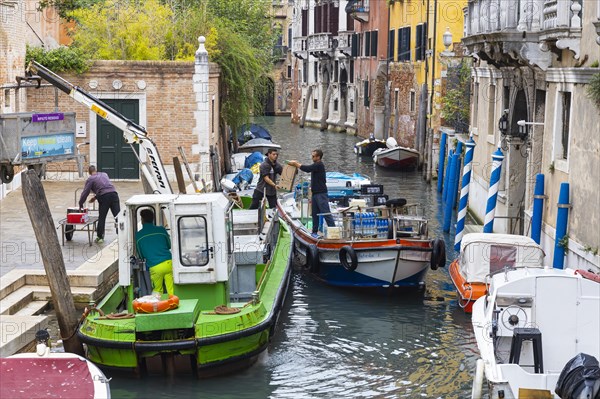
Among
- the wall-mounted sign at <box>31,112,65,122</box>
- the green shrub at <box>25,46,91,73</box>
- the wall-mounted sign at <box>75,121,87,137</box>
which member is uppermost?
the green shrub at <box>25,46,91,73</box>

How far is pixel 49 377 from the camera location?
8.38 m

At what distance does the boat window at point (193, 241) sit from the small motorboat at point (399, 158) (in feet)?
69.5

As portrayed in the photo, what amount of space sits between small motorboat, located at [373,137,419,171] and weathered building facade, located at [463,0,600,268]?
37.1 ft

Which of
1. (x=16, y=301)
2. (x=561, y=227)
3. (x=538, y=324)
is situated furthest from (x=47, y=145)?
(x=561, y=227)

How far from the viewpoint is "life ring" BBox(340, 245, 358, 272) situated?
1412 centimetres

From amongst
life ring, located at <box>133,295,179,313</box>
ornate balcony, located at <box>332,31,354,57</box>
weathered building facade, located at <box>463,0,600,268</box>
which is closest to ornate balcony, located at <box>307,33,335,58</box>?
ornate balcony, located at <box>332,31,354,57</box>

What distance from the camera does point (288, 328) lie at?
12977 millimetres

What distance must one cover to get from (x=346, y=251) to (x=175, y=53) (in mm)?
10809

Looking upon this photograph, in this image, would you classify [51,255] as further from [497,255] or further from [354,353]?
[497,255]

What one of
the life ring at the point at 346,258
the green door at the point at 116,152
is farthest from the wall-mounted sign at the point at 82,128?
the life ring at the point at 346,258

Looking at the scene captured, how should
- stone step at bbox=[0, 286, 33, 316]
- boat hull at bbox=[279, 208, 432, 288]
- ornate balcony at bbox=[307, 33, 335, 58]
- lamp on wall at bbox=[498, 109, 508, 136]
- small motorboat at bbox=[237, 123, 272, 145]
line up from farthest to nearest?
ornate balcony at bbox=[307, 33, 335, 58]
small motorboat at bbox=[237, 123, 272, 145]
lamp on wall at bbox=[498, 109, 508, 136]
boat hull at bbox=[279, 208, 432, 288]
stone step at bbox=[0, 286, 33, 316]

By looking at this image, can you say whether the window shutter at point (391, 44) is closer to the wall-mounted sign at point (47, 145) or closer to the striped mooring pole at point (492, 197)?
the striped mooring pole at point (492, 197)

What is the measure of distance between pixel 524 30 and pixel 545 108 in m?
1.23

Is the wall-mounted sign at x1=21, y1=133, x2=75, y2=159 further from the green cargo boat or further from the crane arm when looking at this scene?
the crane arm
